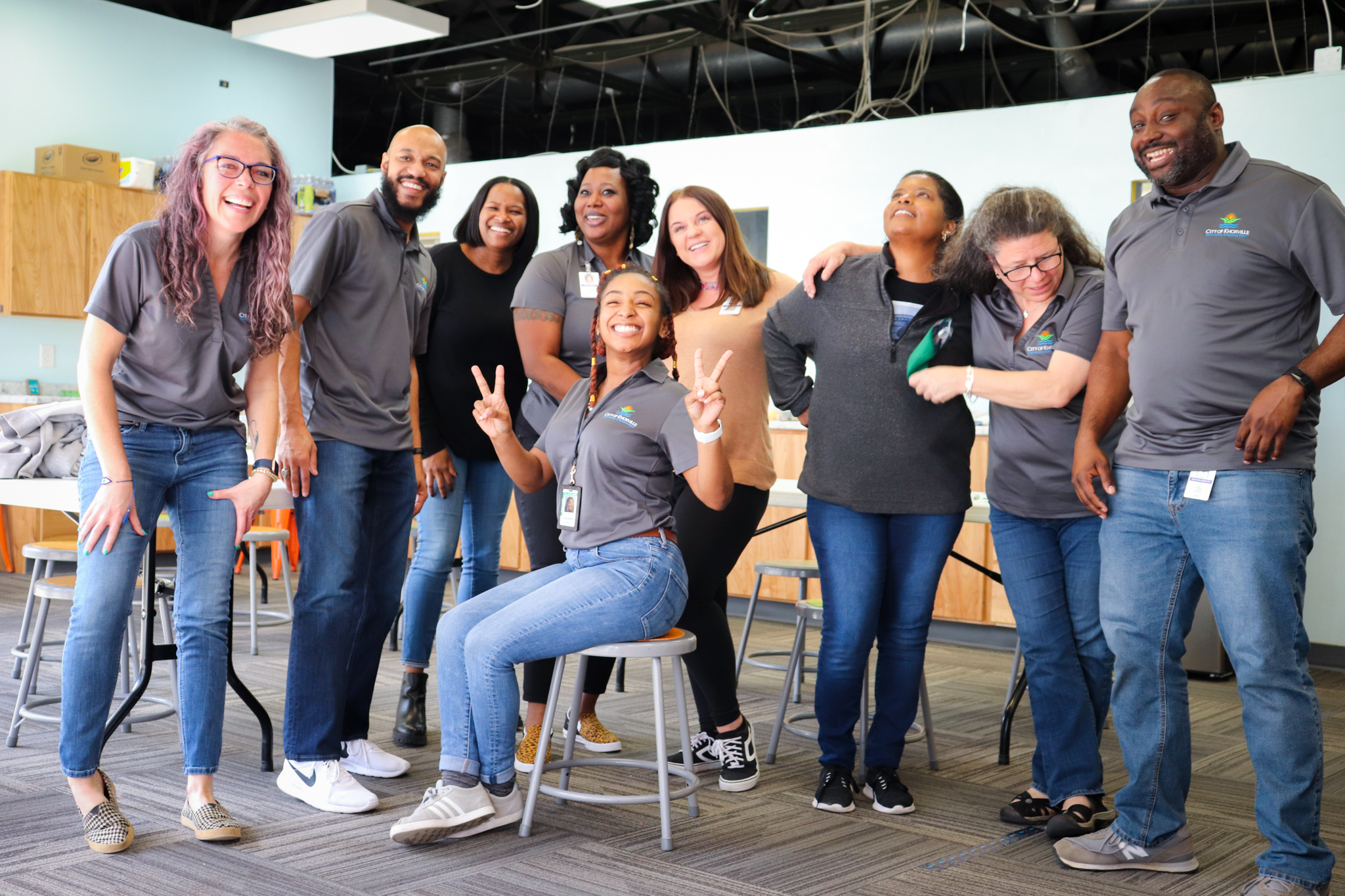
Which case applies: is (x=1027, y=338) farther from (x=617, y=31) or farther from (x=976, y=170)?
(x=617, y=31)

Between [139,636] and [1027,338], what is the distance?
360 cm

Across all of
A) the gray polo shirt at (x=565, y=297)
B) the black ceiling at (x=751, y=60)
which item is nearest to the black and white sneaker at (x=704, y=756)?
the gray polo shirt at (x=565, y=297)

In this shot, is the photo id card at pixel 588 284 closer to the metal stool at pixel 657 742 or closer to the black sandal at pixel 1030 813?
the metal stool at pixel 657 742

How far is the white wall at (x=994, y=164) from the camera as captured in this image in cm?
519

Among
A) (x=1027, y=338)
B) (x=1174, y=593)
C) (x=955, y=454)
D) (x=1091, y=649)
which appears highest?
(x=1027, y=338)

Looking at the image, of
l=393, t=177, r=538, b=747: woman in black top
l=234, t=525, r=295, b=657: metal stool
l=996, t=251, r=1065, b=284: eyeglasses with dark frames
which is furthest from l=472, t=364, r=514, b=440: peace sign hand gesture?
l=234, t=525, r=295, b=657: metal stool

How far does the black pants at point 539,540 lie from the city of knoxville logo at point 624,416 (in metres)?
0.44

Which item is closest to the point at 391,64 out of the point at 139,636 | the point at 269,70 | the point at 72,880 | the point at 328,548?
the point at 269,70

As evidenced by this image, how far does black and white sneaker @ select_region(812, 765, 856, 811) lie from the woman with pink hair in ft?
4.39

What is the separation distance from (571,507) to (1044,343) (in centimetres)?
108

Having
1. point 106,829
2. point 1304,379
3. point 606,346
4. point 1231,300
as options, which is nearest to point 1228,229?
point 1231,300

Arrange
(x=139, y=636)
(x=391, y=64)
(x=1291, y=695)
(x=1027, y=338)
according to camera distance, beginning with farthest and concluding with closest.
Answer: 1. (x=391, y=64)
2. (x=139, y=636)
3. (x=1027, y=338)
4. (x=1291, y=695)

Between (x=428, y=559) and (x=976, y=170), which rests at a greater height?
(x=976, y=170)

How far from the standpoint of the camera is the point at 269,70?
865 centimetres
